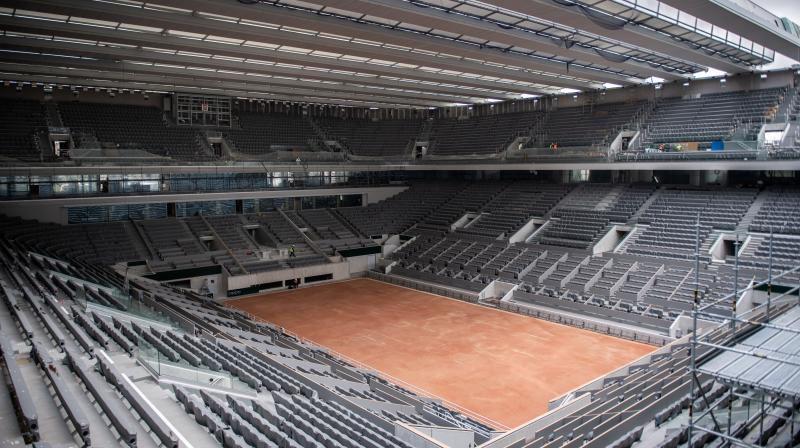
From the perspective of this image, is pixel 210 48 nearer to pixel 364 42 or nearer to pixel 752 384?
pixel 364 42

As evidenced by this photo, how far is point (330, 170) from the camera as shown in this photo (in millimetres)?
38812

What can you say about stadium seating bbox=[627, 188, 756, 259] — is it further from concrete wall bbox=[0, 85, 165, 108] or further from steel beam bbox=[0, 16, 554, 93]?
concrete wall bbox=[0, 85, 165, 108]

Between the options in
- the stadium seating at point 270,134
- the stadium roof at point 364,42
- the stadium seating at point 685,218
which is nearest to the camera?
the stadium roof at point 364,42

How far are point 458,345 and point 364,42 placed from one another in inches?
499

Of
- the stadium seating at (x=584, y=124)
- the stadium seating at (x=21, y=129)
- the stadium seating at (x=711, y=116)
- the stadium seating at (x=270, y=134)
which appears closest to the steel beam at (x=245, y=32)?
the stadium seating at (x=584, y=124)

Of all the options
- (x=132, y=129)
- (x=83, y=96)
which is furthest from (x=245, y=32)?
(x=83, y=96)

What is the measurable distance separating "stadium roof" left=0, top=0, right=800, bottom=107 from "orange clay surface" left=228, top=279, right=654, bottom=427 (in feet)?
38.0

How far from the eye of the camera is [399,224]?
38562 millimetres

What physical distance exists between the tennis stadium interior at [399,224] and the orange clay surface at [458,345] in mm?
159

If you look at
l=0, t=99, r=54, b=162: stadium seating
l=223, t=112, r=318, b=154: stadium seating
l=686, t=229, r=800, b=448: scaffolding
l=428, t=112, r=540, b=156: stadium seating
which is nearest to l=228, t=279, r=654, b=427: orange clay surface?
l=686, t=229, r=800, b=448: scaffolding

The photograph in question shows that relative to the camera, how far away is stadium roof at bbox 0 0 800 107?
685 inches

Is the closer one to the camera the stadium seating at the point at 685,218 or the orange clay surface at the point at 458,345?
the orange clay surface at the point at 458,345

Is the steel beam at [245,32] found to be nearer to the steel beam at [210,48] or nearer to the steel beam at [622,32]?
the steel beam at [210,48]

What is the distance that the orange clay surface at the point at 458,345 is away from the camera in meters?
17.0
